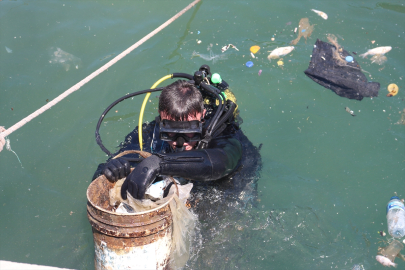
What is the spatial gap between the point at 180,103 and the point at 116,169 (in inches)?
29.9

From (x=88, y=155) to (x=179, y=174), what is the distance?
7.35 feet

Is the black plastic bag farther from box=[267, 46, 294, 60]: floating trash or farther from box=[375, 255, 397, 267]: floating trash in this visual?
box=[375, 255, 397, 267]: floating trash

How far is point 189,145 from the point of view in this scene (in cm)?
309

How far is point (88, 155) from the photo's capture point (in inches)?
178

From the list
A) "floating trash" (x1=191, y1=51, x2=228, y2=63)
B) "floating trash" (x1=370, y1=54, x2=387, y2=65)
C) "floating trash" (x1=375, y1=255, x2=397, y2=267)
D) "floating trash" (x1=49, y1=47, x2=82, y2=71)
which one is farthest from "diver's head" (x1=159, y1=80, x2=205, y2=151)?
"floating trash" (x1=370, y1=54, x2=387, y2=65)

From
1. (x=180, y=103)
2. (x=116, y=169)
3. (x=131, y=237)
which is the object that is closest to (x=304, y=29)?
(x=180, y=103)

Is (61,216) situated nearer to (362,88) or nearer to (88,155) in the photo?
(88,155)

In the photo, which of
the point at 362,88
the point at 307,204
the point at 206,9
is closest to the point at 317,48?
the point at 362,88

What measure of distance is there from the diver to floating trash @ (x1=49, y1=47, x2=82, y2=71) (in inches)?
90.2

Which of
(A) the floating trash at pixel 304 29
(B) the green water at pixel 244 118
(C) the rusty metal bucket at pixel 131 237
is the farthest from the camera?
(A) the floating trash at pixel 304 29

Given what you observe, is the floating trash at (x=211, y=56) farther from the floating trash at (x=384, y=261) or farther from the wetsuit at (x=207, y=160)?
the floating trash at (x=384, y=261)

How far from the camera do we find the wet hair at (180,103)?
9.95 feet

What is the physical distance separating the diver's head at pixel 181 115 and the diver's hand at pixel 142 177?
36 cm

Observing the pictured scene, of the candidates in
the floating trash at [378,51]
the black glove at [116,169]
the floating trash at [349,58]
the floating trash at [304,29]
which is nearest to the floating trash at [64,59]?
the black glove at [116,169]
